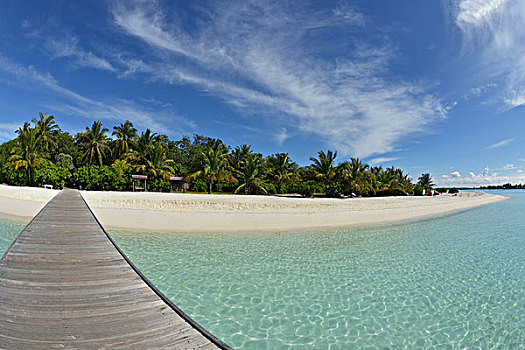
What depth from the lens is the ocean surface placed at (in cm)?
413

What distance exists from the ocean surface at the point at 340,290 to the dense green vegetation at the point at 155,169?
2187 cm

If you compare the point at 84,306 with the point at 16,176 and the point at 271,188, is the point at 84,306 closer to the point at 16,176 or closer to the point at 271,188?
the point at 271,188

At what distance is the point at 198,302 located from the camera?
16.3ft

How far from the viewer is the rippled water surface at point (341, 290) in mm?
4145

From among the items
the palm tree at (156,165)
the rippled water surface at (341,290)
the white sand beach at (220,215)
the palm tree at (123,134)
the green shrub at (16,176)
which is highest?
the palm tree at (123,134)

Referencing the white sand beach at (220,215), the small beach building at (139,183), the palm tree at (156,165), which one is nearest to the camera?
the white sand beach at (220,215)

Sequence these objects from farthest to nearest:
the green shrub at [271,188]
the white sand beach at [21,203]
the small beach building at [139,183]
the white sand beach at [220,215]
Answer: the green shrub at [271,188] < the small beach building at [139,183] < the white sand beach at [21,203] < the white sand beach at [220,215]

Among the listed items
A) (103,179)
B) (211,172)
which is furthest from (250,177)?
(103,179)

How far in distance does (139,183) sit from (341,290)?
30291mm

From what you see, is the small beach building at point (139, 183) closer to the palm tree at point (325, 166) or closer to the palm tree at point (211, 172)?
the palm tree at point (211, 172)

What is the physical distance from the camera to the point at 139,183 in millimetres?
30359

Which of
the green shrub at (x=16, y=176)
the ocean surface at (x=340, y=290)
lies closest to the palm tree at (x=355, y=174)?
the ocean surface at (x=340, y=290)

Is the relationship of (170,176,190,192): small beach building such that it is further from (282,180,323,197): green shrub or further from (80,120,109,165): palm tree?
(282,180,323,197): green shrub

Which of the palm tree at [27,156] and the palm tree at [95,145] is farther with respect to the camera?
the palm tree at [95,145]
